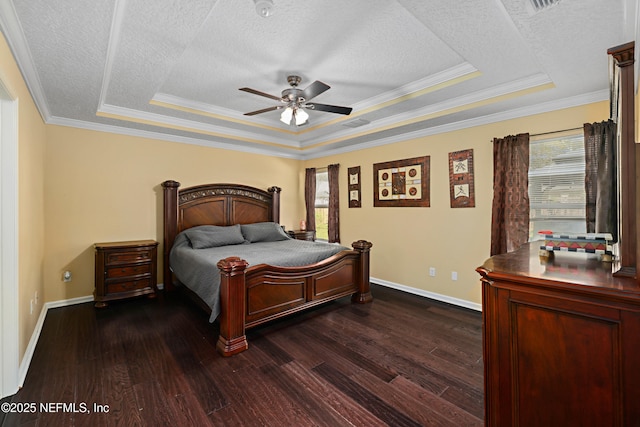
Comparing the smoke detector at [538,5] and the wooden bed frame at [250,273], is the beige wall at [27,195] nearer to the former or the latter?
the wooden bed frame at [250,273]

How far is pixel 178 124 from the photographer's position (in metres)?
4.00

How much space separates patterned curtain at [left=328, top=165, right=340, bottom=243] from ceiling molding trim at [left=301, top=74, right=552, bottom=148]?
35.5 inches

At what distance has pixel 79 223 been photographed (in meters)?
3.71

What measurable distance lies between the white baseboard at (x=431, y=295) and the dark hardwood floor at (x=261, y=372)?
25cm

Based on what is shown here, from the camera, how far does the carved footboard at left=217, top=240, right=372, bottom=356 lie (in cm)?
253

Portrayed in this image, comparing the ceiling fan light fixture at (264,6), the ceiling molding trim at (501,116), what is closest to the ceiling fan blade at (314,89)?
the ceiling fan light fixture at (264,6)

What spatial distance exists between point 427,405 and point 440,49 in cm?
281

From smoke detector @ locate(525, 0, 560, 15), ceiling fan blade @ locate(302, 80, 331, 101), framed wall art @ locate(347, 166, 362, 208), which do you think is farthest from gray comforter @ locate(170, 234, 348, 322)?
smoke detector @ locate(525, 0, 560, 15)

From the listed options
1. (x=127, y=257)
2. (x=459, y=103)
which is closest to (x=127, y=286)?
(x=127, y=257)

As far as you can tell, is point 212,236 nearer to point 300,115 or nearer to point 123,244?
point 123,244

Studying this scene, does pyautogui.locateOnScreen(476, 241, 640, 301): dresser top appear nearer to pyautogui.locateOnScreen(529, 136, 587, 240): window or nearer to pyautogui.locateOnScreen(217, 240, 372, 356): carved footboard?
pyautogui.locateOnScreen(529, 136, 587, 240): window

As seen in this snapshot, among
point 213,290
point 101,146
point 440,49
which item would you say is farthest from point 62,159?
point 440,49

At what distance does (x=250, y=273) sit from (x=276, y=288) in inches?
15.1

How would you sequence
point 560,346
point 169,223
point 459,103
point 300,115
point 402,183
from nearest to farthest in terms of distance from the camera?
point 560,346, point 300,115, point 459,103, point 169,223, point 402,183
